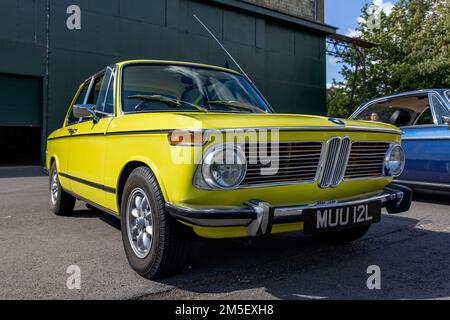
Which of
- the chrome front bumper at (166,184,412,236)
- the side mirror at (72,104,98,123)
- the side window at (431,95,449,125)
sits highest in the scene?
the side window at (431,95,449,125)

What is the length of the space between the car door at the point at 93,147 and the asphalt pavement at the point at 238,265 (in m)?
0.50

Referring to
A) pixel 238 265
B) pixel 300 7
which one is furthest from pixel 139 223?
pixel 300 7

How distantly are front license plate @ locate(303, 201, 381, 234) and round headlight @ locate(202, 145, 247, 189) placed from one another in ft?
1.59

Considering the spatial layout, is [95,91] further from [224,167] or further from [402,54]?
[402,54]

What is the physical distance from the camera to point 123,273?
290cm

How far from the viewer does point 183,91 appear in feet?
12.1

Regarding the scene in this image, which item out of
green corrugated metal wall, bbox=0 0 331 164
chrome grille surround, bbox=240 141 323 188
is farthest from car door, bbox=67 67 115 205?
green corrugated metal wall, bbox=0 0 331 164

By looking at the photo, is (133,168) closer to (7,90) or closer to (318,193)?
(318,193)

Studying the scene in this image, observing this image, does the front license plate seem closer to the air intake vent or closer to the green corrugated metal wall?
the air intake vent

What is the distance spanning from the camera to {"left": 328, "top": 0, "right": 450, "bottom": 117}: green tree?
749 inches

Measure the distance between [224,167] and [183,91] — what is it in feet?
4.93

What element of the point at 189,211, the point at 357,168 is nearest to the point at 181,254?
the point at 189,211

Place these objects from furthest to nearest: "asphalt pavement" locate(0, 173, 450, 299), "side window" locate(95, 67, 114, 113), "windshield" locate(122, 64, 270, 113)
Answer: "side window" locate(95, 67, 114, 113), "windshield" locate(122, 64, 270, 113), "asphalt pavement" locate(0, 173, 450, 299)
